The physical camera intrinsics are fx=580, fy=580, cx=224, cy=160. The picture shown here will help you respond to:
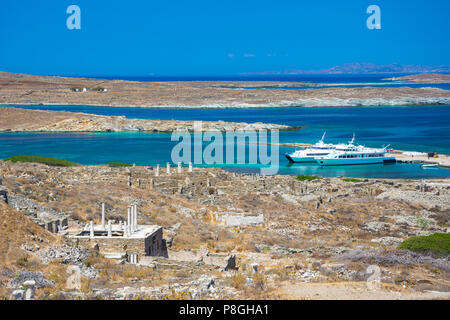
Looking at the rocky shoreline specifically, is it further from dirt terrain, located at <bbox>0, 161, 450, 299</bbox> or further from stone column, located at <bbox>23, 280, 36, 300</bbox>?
stone column, located at <bbox>23, 280, 36, 300</bbox>

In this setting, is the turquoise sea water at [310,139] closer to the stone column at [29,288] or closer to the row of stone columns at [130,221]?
the row of stone columns at [130,221]

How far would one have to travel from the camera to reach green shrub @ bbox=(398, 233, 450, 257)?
17375 millimetres

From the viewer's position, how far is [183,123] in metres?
87.1

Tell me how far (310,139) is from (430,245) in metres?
57.9

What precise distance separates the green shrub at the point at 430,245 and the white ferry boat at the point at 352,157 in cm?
4042

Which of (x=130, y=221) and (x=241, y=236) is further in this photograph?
(x=241, y=236)

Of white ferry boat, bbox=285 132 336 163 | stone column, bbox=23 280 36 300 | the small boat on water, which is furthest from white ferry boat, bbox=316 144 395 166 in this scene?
stone column, bbox=23 280 36 300

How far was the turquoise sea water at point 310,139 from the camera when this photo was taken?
54.9 m

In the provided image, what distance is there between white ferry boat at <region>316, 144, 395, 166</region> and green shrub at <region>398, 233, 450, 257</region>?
133 feet

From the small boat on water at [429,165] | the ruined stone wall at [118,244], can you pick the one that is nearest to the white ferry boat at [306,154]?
the small boat on water at [429,165]

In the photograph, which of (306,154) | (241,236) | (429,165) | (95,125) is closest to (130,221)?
(241,236)

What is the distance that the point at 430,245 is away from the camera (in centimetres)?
1781

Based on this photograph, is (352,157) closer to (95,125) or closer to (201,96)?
(95,125)
